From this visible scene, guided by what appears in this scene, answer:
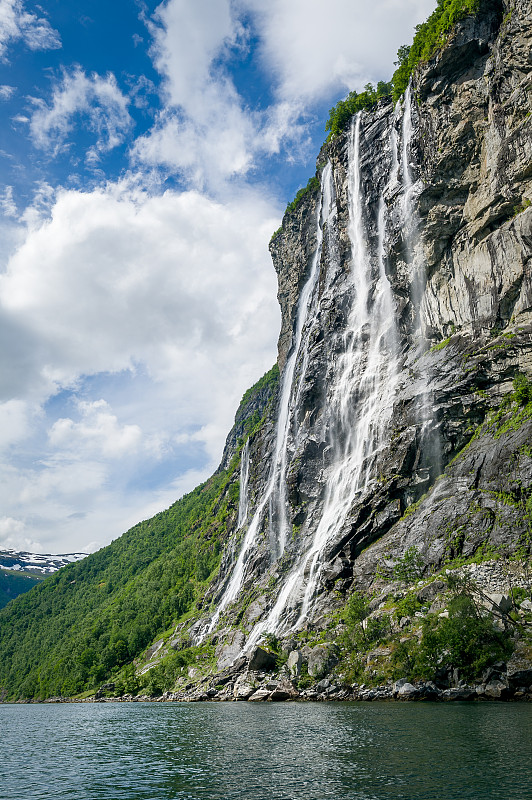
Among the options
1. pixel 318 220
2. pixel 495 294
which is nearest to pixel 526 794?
pixel 495 294

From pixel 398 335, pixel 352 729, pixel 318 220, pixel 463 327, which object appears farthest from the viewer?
pixel 318 220

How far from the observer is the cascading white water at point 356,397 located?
6234 centimetres

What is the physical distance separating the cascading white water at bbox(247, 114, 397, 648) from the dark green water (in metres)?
27.3

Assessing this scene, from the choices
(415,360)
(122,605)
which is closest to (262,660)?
(415,360)

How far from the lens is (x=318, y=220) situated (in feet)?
329

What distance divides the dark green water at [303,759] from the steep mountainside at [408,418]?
Result: 391 inches

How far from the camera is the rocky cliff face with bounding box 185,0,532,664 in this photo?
167 ft

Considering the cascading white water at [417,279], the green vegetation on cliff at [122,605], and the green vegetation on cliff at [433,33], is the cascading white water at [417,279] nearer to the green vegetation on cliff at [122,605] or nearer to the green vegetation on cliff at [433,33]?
the green vegetation on cliff at [433,33]

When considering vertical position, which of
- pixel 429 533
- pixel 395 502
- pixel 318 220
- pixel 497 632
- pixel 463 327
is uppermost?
pixel 318 220

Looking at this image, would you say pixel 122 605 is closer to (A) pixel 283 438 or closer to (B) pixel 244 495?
(B) pixel 244 495

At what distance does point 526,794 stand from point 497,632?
21888 mm

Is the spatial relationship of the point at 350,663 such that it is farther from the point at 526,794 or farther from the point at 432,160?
the point at 432,160

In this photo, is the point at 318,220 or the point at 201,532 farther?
the point at 201,532

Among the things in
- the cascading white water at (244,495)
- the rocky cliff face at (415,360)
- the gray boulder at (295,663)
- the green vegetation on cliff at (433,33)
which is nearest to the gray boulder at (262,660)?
the rocky cliff face at (415,360)
